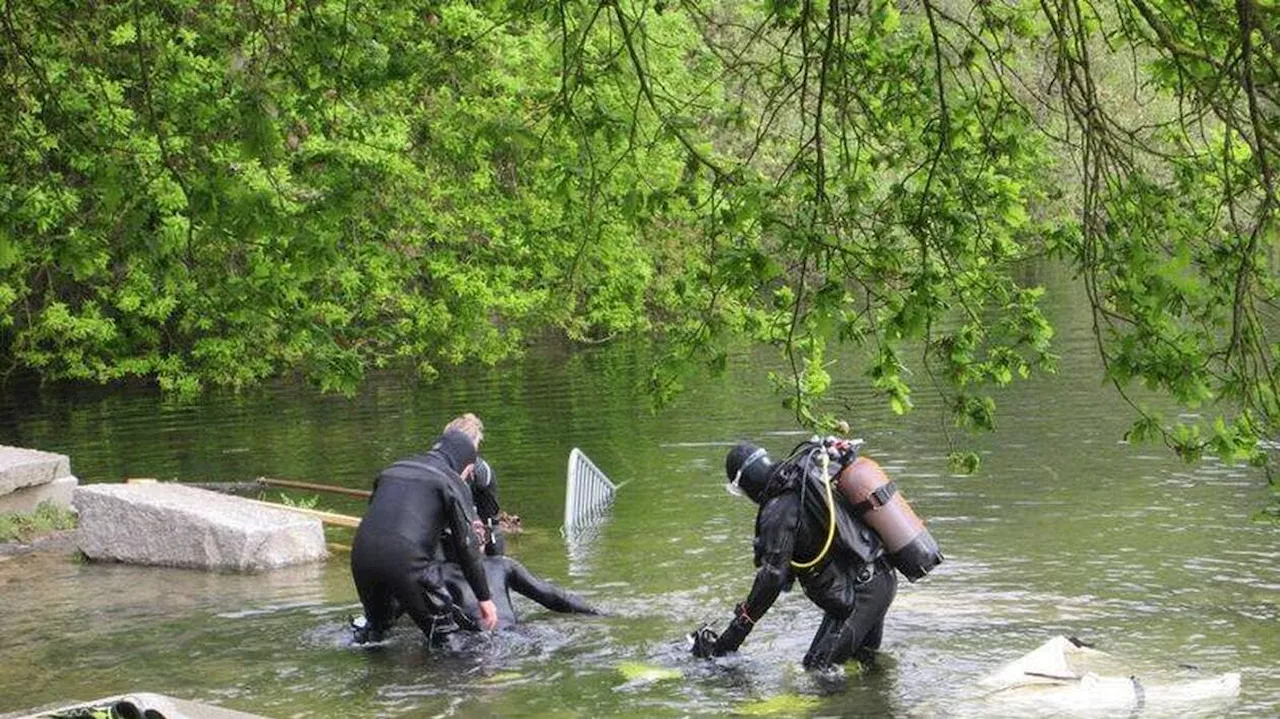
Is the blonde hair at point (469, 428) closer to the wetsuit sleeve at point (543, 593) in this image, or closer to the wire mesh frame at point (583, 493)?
the wetsuit sleeve at point (543, 593)

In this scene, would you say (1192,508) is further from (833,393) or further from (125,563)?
(833,393)

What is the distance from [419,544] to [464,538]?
30 cm

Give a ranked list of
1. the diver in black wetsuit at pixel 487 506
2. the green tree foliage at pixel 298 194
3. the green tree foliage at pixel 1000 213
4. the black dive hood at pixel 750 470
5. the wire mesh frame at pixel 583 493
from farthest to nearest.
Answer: the wire mesh frame at pixel 583 493, the diver in black wetsuit at pixel 487 506, the black dive hood at pixel 750 470, the green tree foliage at pixel 298 194, the green tree foliage at pixel 1000 213

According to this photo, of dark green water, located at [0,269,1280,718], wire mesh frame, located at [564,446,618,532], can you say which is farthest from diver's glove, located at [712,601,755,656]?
wire mesh frame, located at [564,446,618,532]

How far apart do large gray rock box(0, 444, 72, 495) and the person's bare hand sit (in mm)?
7131

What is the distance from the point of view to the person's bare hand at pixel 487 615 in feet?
40.5

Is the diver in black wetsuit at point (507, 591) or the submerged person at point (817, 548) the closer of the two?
the submerged person at point (817, 548)

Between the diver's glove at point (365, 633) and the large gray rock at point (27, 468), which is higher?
the large gray rock at point (27, 468)

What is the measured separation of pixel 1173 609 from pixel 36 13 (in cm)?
838

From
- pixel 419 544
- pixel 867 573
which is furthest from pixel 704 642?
pixel 419 544

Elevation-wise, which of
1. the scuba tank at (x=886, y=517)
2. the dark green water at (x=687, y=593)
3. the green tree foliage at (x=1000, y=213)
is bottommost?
the dark green water at (x=687, y=593)

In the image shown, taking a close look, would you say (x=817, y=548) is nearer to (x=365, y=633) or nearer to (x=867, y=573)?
(x=867, y=573)

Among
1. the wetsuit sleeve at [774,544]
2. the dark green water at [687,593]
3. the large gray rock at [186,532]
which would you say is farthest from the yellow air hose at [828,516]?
the large gray rock at [186,532]

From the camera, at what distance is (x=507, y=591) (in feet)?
43.1
